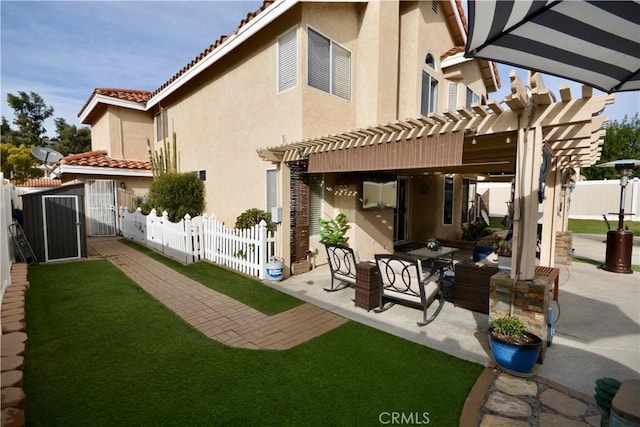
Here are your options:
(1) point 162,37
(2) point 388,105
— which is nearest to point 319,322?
(2) point 388,105

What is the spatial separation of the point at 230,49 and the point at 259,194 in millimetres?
4673

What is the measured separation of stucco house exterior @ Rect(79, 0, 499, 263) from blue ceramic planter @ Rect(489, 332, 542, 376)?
413cm

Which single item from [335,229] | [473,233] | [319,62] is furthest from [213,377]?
[473,233]

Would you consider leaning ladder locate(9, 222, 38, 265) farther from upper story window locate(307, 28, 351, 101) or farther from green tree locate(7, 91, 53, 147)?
green tree locate(7, 91, 53, 147)

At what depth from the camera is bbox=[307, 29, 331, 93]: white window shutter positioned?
8047mm

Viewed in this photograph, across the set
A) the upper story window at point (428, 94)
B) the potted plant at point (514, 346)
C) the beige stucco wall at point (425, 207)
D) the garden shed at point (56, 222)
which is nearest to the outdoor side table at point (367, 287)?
the potted plant at point (514, 346)

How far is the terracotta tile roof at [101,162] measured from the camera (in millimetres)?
12805

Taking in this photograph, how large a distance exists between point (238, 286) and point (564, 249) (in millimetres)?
9965

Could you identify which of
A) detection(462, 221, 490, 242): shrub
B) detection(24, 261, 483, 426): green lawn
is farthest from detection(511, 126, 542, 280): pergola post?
detection(462, 221, 490, 242): shrub

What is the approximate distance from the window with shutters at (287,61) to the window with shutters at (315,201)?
2.64m

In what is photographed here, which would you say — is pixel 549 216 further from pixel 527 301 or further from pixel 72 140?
pixel 72 140

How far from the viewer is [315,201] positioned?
873 cm

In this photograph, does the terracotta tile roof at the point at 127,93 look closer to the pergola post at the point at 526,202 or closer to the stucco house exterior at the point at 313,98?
the stucco house exterior at the point at 313,98

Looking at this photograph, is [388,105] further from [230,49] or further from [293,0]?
[230,49]
